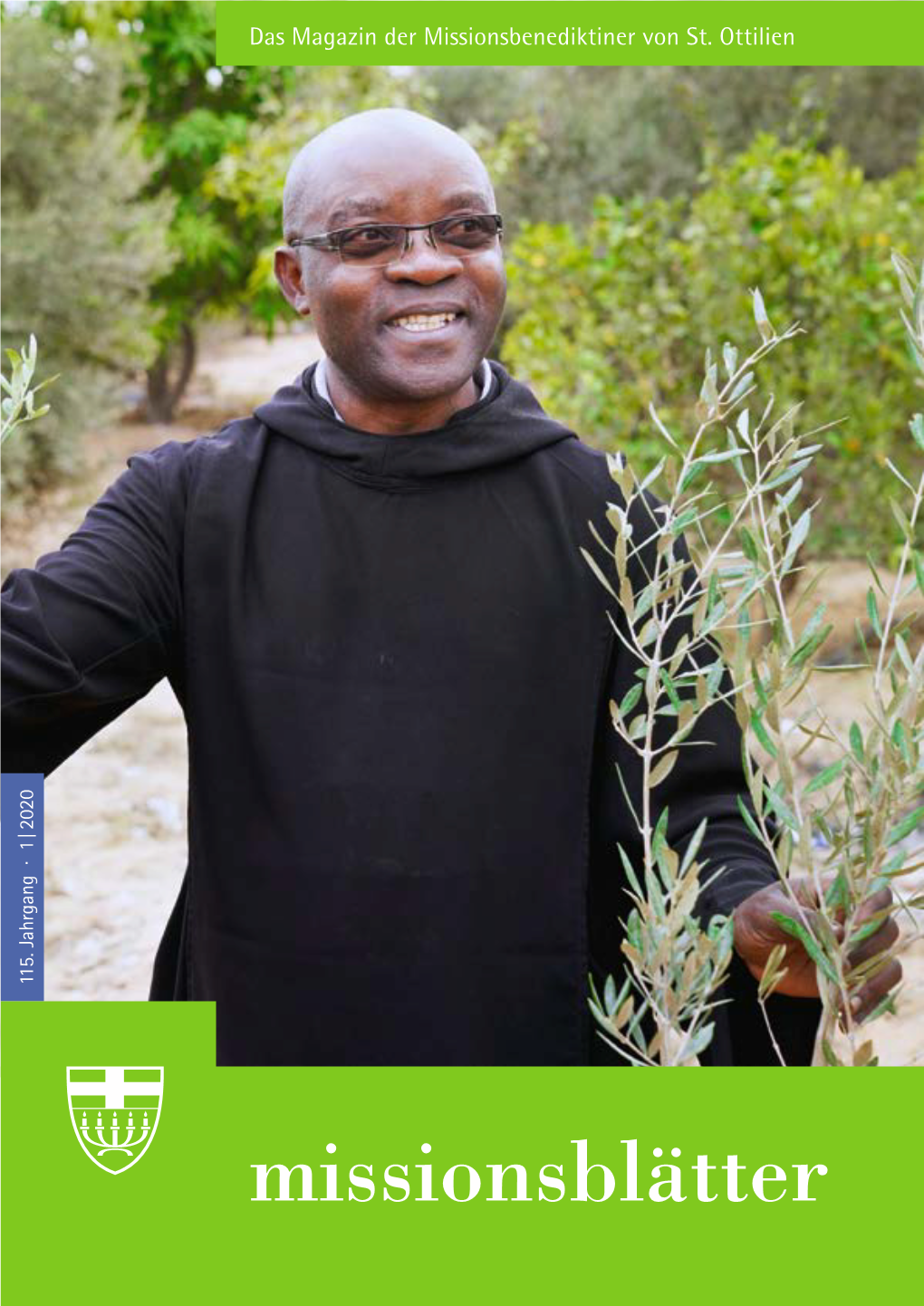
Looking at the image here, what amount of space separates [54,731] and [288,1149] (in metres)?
0.75

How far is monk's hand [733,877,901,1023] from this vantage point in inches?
49.4

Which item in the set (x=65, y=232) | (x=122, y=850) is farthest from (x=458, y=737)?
(x=65, y=232)

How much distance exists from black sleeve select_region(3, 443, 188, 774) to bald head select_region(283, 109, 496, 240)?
426 mm

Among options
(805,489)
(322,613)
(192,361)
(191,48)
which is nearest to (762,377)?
(805,489)

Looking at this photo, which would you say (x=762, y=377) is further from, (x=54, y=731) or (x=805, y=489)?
(x=54, y=731)

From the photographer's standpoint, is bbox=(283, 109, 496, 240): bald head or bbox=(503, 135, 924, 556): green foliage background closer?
bbox=(283, 109, 496, 240): bald head

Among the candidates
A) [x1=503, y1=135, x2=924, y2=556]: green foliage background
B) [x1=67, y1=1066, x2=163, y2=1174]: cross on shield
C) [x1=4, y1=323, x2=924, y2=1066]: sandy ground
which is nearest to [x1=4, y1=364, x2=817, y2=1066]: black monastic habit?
[x1=67, y1=1066, x2=163, y2=1174]: cross on shield

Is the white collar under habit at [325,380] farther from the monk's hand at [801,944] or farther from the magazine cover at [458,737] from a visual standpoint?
the monk's hand at [801,944]

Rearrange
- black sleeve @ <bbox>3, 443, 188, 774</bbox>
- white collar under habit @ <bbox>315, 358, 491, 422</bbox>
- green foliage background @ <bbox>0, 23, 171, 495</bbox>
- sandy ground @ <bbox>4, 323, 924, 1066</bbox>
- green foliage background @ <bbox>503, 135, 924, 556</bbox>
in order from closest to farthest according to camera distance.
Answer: black sleeve @ <bbox>3, 443, 188, 774</bbox> < white collar under habit @ <bbox>315, 358, 491, 422</bbox> < sandy ground @ <bbox>4, 323, 924, 1066</bbox> < green foliage background @ <bbox>503, 135, 924, 556</bbox> < green foliage background @ <bbox>0, 23, 171, 495</bbox>

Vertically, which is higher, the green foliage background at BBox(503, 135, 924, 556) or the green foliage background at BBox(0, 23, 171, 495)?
the green foliage background at BBox(0, 23, 171, 495)

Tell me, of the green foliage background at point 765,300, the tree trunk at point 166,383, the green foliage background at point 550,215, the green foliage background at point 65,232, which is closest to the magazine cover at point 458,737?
the green foliage background at point 550,215

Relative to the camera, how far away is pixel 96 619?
→ 2.00 metres

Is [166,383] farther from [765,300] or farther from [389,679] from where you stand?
[389,679]

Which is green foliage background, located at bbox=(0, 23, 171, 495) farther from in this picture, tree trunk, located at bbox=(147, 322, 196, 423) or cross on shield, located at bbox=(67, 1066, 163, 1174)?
cross on shield, located at bbox=(67, 1066, 163, 1174)
